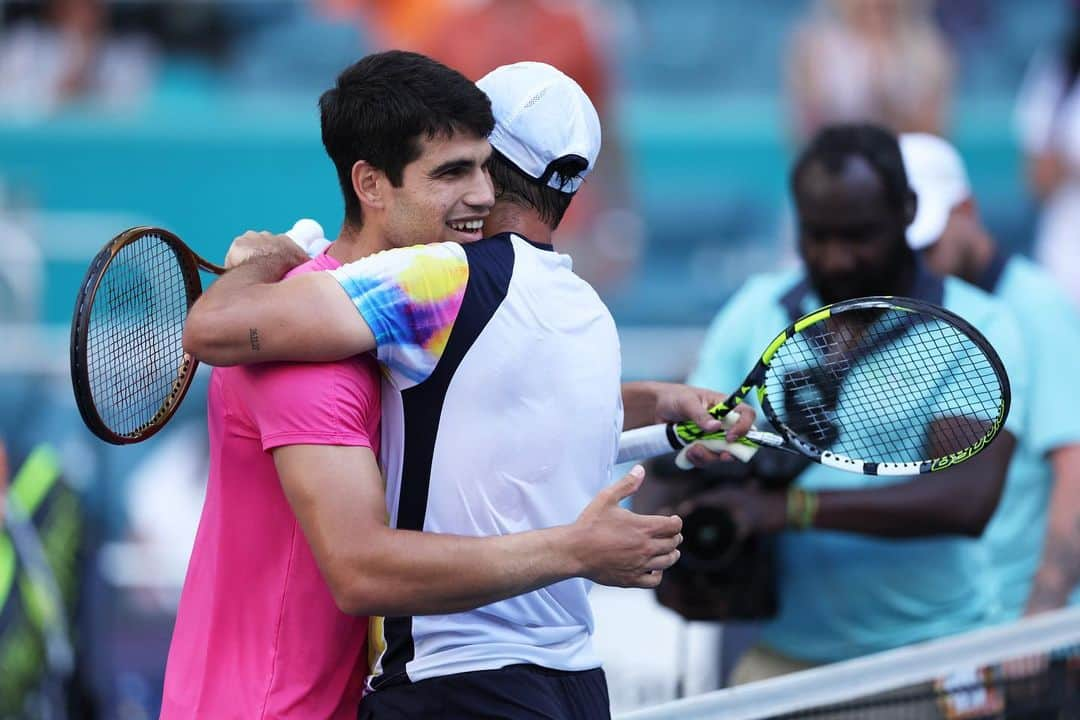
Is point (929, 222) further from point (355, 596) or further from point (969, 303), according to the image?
point (355, 596)

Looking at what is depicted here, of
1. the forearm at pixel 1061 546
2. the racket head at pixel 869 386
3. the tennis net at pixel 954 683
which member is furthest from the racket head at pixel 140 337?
the forearm at pixel 1061 546

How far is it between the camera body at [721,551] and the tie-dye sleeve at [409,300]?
5.42 feet

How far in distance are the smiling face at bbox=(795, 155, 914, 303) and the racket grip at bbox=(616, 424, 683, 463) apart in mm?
1292

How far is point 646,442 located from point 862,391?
74cm

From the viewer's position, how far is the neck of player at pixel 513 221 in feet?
9.00

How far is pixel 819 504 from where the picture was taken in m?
4.07

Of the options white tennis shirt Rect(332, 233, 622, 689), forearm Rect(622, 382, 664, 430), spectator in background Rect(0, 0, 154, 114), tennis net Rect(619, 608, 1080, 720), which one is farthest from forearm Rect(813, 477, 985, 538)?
spectator in background Rect(0, 0, 154, 114)

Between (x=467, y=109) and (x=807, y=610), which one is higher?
(x=467, y=109)

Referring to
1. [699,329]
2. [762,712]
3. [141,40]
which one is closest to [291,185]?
[141,40]

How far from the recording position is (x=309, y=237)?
296 centimetres

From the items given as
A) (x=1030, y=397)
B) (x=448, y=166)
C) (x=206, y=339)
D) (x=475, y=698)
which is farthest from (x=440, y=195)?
(x=1030, y=397)

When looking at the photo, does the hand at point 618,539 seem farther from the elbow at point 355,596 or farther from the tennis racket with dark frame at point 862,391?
the tennis racket with dark frame at point 862,391

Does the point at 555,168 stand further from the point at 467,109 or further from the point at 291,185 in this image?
the point at 291,185

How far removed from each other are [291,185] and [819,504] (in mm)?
6247
